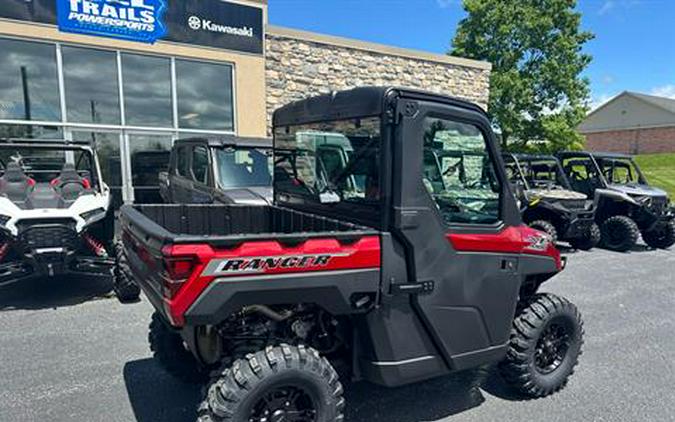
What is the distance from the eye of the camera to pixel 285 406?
2.49 meters

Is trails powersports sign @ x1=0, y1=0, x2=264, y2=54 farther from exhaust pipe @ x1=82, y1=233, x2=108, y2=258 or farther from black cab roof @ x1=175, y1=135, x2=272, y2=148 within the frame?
exhaust pipe @ x1=82, y1=233, x2=108, y2=258

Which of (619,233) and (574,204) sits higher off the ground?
(574,204)

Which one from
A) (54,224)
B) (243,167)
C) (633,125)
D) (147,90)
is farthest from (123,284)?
(633,125)

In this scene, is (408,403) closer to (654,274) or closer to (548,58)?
(654,274)

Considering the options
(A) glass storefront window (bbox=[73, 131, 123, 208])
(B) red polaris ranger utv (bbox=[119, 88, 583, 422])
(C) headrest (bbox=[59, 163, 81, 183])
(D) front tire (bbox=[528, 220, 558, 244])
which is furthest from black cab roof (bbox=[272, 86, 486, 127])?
(A) glass storefront window (bbox=[73, 131, 123, 208])

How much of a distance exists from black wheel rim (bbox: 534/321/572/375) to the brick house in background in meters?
46.8

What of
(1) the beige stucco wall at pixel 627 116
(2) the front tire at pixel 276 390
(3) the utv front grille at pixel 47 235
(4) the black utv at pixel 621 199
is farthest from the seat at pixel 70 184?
(1) the beige stucco wall at pixel 627 116

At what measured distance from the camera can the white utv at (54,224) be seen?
16.7 ft

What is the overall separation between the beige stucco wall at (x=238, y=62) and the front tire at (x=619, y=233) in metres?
8.22

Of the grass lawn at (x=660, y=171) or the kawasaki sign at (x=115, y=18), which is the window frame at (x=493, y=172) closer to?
the kawasaki sign at (x=115, y=18)

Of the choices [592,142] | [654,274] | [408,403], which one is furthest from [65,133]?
[592,142]

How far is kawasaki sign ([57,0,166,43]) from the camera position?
8750 millimetres

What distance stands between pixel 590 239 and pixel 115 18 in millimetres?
10898

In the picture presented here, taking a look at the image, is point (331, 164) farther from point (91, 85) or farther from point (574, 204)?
point (91, 85)
